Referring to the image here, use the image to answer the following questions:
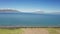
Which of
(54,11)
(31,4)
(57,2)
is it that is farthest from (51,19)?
(31,4)

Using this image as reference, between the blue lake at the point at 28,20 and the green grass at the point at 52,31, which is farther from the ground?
the blue lake at the point at 28,20

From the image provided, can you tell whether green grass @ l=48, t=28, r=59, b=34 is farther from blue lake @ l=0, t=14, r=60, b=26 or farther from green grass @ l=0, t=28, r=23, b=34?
green grass @ l=0, t=28, r=23, b=34

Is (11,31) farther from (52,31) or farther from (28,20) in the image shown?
(52,31)

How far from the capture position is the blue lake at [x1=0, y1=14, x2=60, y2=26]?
1.49 meters

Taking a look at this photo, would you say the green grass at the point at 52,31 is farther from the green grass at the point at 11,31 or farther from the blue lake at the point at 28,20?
the green grass at the point at 11,31

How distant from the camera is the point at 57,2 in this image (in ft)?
4.85

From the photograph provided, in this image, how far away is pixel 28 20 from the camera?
58.9 inches

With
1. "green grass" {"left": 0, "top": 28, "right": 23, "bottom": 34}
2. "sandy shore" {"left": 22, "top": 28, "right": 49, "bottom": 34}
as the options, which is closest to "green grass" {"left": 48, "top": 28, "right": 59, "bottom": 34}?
"sandy shore" {"left": 22, "top": 28, "right": 49, "bottom": 34}

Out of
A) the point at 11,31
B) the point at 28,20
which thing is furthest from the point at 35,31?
the point at 11,31

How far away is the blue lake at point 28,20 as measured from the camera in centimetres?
149

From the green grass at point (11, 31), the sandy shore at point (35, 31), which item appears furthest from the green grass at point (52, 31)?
the green grass at point (11, 31)

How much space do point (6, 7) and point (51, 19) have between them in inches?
26.8

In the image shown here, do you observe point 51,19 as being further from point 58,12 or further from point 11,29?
point 11,29

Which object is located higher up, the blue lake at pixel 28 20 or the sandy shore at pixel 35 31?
the blue lake at pixel 28 20
